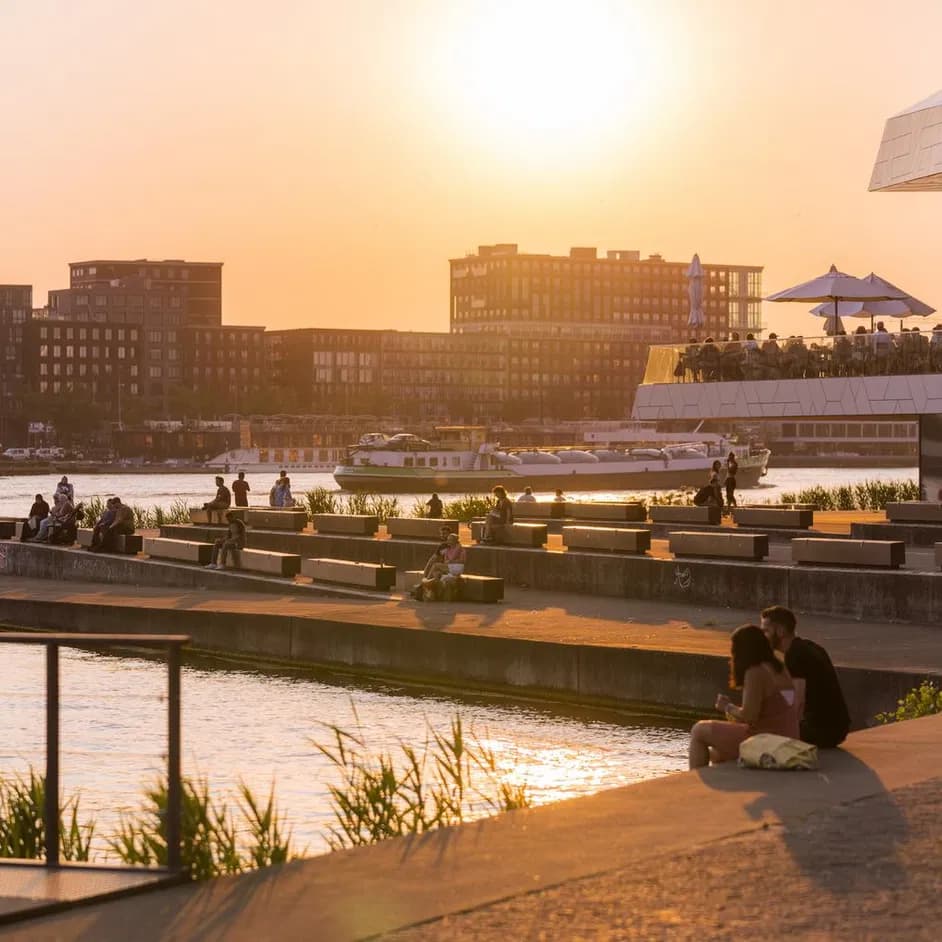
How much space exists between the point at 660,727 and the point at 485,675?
3343 mm

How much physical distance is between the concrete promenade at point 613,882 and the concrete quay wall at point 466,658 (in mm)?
8756

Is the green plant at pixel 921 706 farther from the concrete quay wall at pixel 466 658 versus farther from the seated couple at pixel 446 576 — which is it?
the seated couple at pixel 446 576

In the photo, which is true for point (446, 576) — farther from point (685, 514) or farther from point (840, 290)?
point (840, 290)

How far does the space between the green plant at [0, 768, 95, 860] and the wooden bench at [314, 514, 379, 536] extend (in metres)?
28.8

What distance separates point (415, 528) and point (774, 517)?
729cm

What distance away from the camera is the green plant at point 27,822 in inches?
345

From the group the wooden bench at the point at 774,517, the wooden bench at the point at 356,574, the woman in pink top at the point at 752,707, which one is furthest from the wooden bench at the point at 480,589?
the woman in pink top at the point at 752,707

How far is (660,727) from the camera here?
64.6ft

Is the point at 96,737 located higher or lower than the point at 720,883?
higher

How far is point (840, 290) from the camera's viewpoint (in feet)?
161

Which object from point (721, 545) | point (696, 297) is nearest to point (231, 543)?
point (721, 545)

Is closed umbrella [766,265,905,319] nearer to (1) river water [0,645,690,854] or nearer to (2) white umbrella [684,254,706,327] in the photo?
(2) white umbrella [684,254,706,327]

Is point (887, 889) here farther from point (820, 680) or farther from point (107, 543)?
point (107, 543)

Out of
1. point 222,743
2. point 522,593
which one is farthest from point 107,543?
point 222,743
